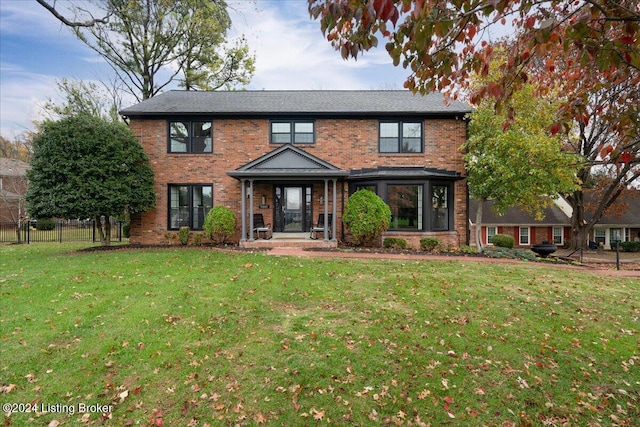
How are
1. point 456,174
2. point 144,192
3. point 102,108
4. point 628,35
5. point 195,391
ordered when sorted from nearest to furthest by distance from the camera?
point 628,35 → point 195,391 → point 144,192 → point 456,174 → point 102,108

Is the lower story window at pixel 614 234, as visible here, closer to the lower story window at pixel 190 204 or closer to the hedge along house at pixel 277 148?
the hedge along house at pixel 277 148

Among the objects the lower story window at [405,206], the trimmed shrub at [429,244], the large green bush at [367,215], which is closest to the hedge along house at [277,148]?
the lower story window at [405,206]

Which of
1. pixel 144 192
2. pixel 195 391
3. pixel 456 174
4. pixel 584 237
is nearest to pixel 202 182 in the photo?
pixel 144 192

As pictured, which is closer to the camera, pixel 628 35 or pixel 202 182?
pixel 628 35

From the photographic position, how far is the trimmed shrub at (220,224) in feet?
40.1

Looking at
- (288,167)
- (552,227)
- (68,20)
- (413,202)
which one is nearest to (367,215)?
(413,202)

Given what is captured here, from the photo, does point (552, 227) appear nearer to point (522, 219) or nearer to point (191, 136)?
point (522, 219)

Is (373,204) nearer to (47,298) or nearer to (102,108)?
(47,298)

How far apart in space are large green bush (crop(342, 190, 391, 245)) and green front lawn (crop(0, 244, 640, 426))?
4595mm

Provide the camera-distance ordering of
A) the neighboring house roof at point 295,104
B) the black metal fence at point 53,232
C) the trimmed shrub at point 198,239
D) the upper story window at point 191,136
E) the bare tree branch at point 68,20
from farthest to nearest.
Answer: the black metal fence at point 53,232 < the upper story window at point 191,136 < the neighboring house roof at point 295,104 < the trimmed shrub at point 198,239 < the bare tree branch at point 68,20

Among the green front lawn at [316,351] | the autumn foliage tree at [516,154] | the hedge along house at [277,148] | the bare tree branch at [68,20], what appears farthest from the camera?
the hedge along house at [277,148]

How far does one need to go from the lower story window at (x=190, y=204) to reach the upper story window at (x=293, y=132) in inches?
140

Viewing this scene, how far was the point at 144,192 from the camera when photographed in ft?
41.3

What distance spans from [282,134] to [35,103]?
867 inches
